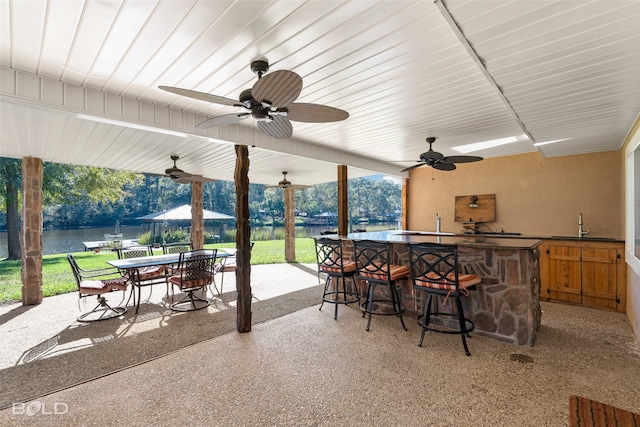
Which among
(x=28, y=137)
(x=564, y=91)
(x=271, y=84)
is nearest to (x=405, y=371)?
(x=271, y=84)

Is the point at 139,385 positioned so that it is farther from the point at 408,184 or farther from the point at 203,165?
the point at 408,184

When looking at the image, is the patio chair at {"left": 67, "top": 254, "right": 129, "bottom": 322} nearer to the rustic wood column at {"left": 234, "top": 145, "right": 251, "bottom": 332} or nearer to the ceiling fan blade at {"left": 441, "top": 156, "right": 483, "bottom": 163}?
the rustic wood column at {"left": 234, "top": 145, "right": 251, "bottom": 332}

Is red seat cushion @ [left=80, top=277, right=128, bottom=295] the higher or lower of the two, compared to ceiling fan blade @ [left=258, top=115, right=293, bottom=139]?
lower

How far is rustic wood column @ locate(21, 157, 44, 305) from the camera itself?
4699mm

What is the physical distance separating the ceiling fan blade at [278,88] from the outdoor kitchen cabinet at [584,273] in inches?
192

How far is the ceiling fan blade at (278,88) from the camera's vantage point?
1781mm

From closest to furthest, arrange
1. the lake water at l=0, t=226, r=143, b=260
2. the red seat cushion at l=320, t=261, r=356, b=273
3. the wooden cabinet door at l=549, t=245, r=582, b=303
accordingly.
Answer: the red seat cushion at l=320, t=261, r=356, b=273, the wooden cabinet door at l=549, t=245, r=582, b=303, the lake water at l=0, t=226, r=143, b=260

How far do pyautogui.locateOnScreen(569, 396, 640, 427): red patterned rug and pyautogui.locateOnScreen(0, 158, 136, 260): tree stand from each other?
1054cm

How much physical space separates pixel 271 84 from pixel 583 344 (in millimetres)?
4020

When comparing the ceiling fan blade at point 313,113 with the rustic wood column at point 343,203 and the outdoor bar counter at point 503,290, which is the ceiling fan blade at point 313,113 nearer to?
the outdoor bar counter at point 503,290

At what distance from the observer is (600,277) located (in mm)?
4262

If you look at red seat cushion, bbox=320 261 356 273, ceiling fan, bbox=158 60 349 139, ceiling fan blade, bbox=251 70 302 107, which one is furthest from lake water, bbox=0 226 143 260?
ceiling fan blade, bbox=251 70 302 107

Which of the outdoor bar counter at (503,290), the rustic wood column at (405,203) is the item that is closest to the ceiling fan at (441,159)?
the outdoor bar counter at (503,290)

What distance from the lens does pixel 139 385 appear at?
2.45 metres
